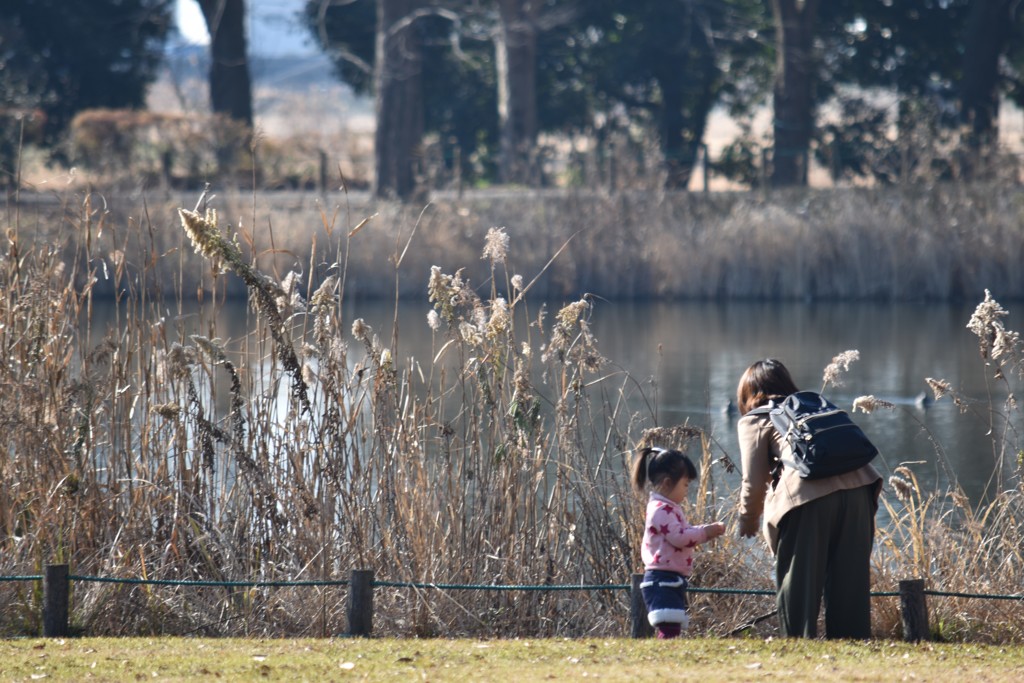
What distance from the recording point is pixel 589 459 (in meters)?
6.62

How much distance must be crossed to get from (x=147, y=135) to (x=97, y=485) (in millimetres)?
20356

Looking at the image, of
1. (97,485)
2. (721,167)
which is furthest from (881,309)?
(97,485)

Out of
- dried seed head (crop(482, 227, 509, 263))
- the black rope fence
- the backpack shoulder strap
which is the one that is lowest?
the black rope fence

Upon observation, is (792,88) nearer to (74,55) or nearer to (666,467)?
(74,55)

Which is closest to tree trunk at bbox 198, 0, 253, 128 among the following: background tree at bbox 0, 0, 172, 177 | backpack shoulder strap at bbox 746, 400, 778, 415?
background tree at bbox 0, 0, 172, 177

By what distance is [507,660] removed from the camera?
16.2 feet

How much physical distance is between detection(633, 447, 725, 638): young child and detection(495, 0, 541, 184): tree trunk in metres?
20.8

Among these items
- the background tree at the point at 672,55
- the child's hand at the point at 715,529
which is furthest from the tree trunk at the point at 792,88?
the child's hand at the point at 715,529

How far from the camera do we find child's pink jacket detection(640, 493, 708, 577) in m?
5.20

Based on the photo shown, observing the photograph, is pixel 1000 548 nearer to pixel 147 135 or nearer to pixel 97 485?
pixel 97 485

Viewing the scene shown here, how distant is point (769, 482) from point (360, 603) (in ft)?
5.15

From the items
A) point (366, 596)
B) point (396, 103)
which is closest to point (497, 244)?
point (366, 596)

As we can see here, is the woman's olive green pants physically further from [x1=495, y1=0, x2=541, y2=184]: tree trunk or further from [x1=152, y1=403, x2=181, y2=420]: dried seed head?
[x1=495, y1=0, x2=541, y2=184]: tree trunk

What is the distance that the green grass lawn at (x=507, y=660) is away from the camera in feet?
15.3
